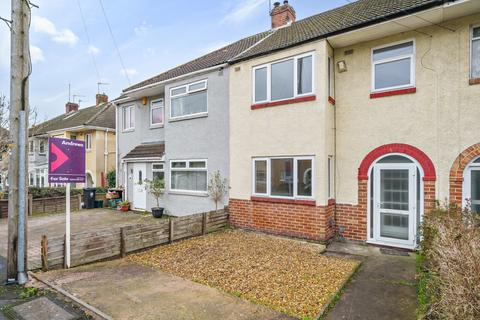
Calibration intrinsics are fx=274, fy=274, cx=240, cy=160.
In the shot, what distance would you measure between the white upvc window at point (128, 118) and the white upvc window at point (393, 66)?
1124 cm

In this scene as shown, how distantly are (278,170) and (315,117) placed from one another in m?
1.91

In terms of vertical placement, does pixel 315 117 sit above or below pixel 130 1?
below

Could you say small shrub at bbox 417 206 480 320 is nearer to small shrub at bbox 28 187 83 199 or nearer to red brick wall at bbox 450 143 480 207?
red brick wall at bbox 450 143 480 207

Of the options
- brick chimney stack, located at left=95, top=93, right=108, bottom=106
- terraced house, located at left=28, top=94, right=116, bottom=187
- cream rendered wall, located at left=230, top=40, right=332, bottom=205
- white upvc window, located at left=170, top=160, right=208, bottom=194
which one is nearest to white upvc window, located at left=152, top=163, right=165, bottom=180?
white upvc window, located at left=170, top=160, right=208, bottom=194

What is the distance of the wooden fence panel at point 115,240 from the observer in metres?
5.52

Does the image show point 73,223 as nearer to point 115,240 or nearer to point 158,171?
point 158,171

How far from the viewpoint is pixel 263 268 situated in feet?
18.6

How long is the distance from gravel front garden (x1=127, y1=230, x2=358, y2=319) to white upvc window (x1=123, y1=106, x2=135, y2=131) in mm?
8607

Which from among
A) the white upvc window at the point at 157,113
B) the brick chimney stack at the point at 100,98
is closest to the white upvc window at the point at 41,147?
the brick chimney stack at the point at 100,98

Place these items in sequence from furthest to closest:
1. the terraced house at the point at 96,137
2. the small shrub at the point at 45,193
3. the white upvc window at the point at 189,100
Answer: the terraced house at the point at 96,137 → the small shrub at the point at 45,193 → the white upvc window at the point at 189,100

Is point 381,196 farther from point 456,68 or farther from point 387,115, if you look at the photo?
point 456,68

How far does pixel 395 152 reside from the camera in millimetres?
7078

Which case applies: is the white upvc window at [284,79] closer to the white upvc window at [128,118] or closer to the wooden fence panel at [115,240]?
the wooden fence panel at [115,240]

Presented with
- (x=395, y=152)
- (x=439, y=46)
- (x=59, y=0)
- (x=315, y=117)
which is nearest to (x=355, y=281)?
(x=395, y=152)
